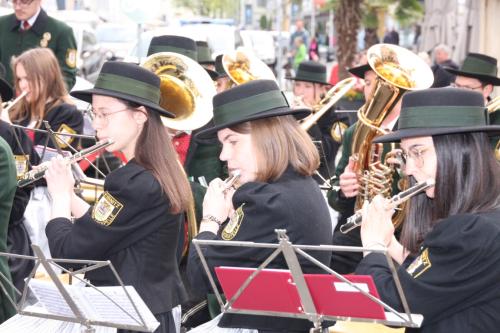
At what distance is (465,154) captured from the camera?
11.3 ft

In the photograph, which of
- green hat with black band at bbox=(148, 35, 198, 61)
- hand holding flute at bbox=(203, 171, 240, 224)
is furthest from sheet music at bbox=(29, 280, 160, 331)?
green hat with black band at bbox=(148, 35, 198, 61)

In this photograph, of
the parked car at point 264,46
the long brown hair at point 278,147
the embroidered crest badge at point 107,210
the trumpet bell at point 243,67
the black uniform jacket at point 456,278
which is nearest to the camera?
the black uniform jacket at point 456,278

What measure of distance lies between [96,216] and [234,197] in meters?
0.60

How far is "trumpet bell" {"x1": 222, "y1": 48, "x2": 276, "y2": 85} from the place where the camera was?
7.29 meters

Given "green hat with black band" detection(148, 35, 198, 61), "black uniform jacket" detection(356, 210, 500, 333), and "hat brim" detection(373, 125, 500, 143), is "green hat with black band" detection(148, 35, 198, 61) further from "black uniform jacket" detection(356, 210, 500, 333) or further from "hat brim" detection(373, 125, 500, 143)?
"black uniform jacket" detection(356, 210, 500, 333)

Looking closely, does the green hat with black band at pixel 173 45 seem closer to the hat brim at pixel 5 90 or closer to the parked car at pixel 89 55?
the hat brim at pixel 5 90

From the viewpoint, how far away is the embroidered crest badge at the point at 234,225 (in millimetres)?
3832

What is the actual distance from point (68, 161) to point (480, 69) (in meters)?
4.21

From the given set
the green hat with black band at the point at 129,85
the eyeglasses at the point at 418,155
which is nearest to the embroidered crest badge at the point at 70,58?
the green hat with black band at the point at 129,85

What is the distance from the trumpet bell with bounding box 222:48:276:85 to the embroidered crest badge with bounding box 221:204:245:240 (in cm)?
343

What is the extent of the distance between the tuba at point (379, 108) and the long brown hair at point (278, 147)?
2100mm

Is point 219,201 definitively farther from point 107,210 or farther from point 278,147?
point 107,210

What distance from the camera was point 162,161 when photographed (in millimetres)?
4215

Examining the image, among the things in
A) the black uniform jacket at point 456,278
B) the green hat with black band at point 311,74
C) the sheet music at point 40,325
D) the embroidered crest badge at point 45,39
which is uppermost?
the black uniform jacket at point 456,278
